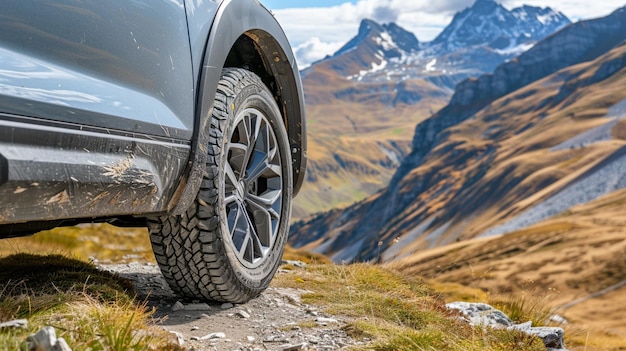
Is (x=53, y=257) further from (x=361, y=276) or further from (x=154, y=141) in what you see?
(x=361, y=276)

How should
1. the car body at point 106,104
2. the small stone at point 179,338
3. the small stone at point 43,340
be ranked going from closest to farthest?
the small stone at point 43,340 → the car body at point 106,104 → the small stone at point 179,338

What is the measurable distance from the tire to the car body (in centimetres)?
18

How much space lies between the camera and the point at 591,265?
2928 inches

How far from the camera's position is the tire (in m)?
3.34

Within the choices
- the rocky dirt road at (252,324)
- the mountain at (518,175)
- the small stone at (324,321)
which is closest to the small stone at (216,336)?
the rocky dirt road at (252,324)

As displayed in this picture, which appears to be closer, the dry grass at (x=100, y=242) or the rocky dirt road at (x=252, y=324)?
the rocky dirt road at (x=252, y=324)

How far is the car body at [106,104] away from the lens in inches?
81.7

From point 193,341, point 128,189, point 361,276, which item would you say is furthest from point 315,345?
point 361,276

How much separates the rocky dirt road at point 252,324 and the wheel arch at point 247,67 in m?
0.77

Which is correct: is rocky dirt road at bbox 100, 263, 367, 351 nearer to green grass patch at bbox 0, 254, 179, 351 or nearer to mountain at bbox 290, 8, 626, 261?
green grass patch at bbox 0, 254, 179, 351

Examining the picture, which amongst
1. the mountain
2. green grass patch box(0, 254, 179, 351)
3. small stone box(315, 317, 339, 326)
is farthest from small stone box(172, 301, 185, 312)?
the mountain

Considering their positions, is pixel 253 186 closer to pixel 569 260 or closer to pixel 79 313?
pixel 79 313

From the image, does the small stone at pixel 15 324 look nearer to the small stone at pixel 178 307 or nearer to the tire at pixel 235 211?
the tire at pixel 235 211

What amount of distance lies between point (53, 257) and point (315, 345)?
7.27 feet
